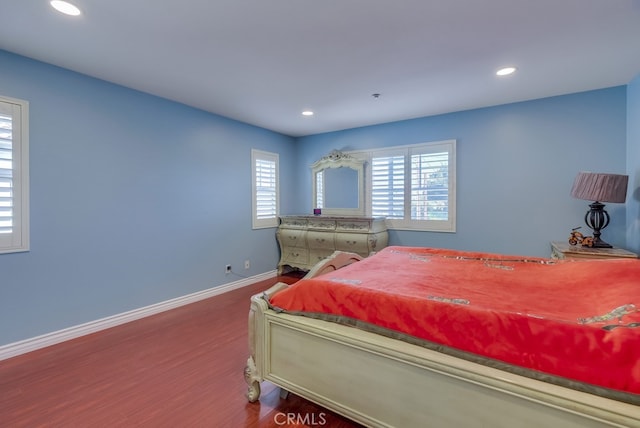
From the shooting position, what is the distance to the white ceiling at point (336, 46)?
1801 mm

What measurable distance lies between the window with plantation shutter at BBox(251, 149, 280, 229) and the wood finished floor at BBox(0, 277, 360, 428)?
2.07m

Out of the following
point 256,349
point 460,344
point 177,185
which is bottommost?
point 256,349

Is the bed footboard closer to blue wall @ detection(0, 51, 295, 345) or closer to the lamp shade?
blue wall @ detection(0, 51, 295, 345)

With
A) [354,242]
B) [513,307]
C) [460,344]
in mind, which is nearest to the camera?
[460,344]

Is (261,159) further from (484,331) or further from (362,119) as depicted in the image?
(484,331)

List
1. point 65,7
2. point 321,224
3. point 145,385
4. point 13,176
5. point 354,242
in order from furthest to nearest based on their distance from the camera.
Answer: point 321,224 → point 354,242 → point 13,176 → point 145,385 → point 65,7

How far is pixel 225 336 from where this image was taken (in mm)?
2713

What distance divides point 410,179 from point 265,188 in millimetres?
2276

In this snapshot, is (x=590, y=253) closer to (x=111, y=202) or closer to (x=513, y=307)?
(x=513, y=307)

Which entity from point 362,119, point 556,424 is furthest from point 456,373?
point 362,119

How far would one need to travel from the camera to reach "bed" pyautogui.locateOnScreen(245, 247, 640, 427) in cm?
104

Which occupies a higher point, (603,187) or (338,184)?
(338,184)

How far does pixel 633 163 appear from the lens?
2.85 m

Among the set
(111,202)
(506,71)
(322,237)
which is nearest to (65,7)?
(111,202)
